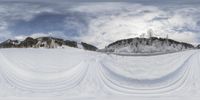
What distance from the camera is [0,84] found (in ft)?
31.1

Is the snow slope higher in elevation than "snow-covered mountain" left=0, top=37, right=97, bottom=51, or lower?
lower

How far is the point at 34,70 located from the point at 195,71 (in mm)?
2436

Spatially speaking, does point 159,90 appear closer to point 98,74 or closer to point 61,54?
point 98,74

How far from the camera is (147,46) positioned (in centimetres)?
1009

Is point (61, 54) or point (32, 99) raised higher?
point (61, 54)

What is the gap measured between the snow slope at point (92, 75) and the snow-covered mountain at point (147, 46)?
138 mm

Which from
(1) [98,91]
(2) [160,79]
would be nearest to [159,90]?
(2) [160,79]

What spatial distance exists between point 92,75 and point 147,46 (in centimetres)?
107

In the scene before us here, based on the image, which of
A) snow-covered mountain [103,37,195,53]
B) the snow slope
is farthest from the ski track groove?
snow-covered mountain [103,37,195,53]

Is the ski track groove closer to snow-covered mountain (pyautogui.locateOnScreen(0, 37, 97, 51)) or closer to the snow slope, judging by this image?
the snow slope

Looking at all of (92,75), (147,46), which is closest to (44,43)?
(92,75)

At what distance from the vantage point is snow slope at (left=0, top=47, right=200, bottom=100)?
9.30 meters

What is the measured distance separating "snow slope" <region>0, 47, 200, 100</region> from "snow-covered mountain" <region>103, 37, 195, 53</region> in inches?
5.4

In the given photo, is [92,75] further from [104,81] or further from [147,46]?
[147,46]
